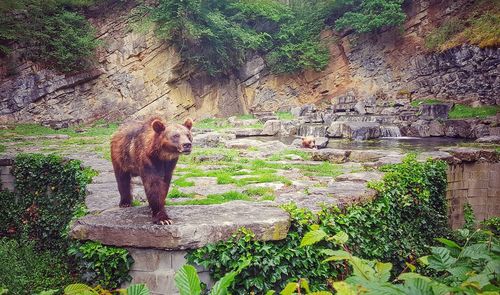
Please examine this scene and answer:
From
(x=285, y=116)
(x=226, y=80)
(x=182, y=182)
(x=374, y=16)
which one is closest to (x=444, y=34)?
(x=374, y=16)

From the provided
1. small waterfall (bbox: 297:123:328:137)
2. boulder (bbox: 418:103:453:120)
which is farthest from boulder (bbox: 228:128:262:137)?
boulder (bbox: 418:103:453:120)

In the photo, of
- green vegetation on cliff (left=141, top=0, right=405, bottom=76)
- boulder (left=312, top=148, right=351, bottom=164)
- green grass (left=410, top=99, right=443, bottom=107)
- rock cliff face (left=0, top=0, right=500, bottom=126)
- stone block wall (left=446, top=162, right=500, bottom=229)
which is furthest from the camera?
green vegetation on cliff (left=141, top=0, right=405, bottom=76)

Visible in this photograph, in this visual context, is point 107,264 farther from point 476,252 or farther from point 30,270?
point 476,252

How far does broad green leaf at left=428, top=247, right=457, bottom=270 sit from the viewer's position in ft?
4.88

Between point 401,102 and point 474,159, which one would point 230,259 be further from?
point 401,102

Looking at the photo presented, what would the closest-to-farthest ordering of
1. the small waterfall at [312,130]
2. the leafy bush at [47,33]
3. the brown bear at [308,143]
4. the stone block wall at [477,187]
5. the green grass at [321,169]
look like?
the green grass at [321,169] → the stone block wall at [477,187] → the brown bear at [308,143] → the small waterfall at [312,130] → the leafy bush at [47,33]

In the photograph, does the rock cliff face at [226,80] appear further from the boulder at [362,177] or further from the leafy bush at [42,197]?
the boulder at [362,177]

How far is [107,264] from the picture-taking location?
378cm

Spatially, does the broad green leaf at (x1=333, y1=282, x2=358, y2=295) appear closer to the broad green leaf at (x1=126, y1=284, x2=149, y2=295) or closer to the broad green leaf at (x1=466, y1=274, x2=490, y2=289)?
the broad green leaf at (x1=466, y1=274, x2=490, y2=289)

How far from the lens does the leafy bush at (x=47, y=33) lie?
1930 cm

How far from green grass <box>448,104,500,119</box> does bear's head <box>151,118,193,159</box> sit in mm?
17460

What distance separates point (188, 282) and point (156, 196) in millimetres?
2572

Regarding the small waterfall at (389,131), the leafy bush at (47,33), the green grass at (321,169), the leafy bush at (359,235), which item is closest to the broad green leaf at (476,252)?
the leafy bush at (359,235)

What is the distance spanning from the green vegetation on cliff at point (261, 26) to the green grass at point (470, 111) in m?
7.21
